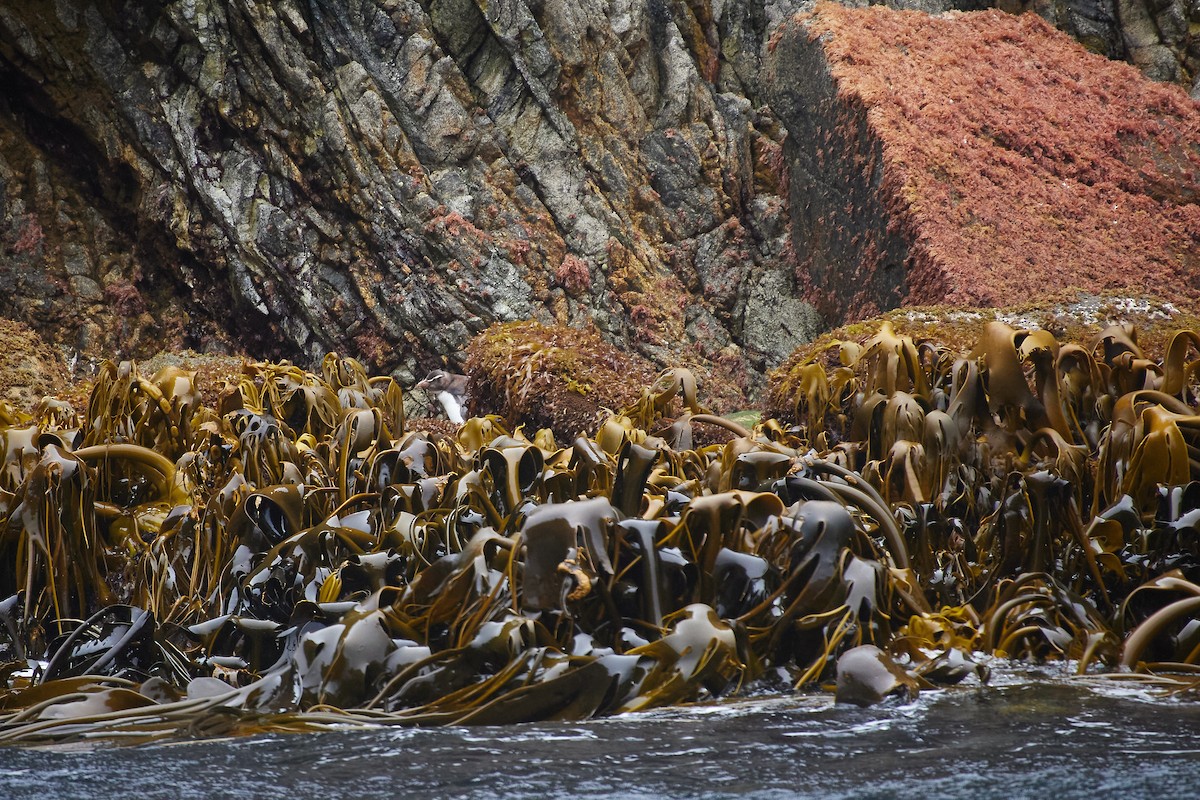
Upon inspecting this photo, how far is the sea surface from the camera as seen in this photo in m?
1.24

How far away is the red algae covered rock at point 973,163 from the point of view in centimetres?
832

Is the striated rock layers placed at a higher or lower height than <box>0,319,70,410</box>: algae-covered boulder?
higher

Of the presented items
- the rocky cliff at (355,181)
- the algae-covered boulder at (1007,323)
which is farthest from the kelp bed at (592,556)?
the rocky cliff at (355,181)

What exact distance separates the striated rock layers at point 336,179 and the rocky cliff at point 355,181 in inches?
0.9

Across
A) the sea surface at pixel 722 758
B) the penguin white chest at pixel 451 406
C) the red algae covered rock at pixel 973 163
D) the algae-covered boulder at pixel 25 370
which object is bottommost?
the sea surface at pixel 722 758

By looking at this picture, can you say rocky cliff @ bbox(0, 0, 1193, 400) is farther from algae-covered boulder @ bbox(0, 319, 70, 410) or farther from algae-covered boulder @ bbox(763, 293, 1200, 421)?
algae-covered boulder @ bbox(763, 293, 1200, 421)

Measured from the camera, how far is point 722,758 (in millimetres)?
1381

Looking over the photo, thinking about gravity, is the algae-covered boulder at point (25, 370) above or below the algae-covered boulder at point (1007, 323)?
above

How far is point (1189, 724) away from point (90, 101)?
10317 mm

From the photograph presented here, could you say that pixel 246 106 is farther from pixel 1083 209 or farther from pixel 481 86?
pixel 1083 209

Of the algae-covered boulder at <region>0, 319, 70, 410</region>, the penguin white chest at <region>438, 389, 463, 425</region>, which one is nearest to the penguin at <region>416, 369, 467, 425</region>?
the penguin white chest at <region>438, 389, 463, 425</region>

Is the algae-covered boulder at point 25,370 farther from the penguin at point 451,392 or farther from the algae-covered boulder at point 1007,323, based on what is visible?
the algae-covered boulder at point 1007,323

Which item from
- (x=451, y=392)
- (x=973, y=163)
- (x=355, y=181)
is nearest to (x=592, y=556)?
(x=451, y=392)

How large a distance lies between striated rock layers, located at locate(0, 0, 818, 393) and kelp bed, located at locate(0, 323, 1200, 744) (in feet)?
19.3
